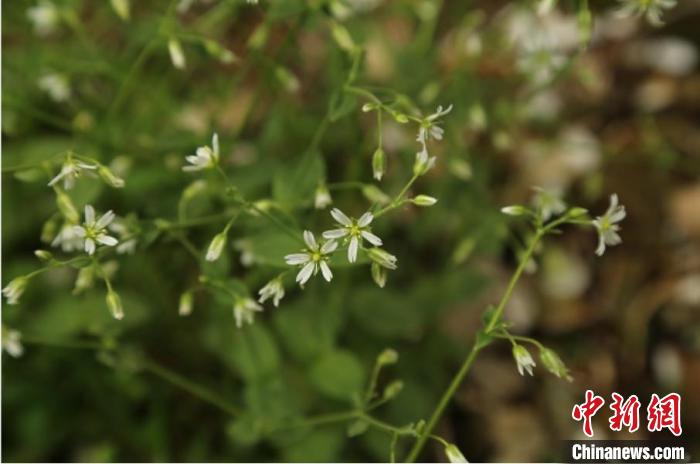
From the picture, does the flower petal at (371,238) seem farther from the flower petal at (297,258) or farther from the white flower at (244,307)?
the white flower at (244,307)

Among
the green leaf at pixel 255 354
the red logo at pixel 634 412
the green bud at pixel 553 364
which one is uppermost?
the green bud at pixel 553 364

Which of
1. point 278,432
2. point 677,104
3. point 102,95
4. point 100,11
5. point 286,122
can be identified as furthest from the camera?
point 677,104

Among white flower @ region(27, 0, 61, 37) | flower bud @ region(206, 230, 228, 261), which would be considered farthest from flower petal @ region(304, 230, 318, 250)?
white flower @ region(27, 0, 61, 37)

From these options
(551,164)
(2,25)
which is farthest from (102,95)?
(551,164)

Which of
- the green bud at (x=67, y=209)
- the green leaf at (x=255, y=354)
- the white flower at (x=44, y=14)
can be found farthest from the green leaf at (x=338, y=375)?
the white flower at (x=44, y=14)

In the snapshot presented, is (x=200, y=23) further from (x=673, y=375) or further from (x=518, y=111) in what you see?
(x=673, y=375)

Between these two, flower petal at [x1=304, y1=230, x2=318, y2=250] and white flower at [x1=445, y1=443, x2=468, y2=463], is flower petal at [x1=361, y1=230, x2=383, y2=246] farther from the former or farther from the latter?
white flower at [x1=445, y1=443, x2=468, y2=463]

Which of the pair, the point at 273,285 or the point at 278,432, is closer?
the point at 273,285
